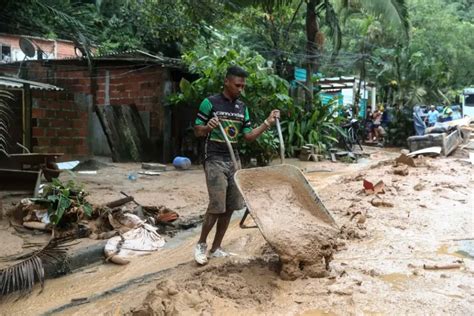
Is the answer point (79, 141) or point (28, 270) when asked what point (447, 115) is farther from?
point (28, 270)

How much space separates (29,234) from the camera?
4684mm

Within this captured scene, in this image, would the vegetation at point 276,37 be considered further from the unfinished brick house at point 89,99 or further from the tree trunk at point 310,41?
the unfinished brick house at point 89,99

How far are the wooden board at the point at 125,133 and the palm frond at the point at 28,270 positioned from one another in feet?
23.3

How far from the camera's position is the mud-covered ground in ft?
9.84

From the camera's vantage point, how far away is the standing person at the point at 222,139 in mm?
3746

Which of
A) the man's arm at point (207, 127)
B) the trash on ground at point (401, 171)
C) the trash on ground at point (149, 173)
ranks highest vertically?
the man's arm at point (207, 127)

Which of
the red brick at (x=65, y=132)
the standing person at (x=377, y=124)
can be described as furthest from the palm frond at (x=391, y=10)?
the red brick at (x=65, y=132)

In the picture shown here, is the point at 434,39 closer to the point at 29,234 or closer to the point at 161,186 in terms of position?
the point at 161,186

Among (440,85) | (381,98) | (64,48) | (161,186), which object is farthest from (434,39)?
(161,186)

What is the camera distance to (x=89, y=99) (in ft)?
33.8

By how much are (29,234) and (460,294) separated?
4.04m

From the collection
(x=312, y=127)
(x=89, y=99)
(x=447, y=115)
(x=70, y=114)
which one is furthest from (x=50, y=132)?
(x=447, y=115)

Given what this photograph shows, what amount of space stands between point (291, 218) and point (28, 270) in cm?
217

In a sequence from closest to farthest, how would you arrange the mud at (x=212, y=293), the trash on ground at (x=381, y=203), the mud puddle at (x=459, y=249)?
the mud at (x=212, y=293)
the mud puddle at (x=459, y=249)
the trash on ground at (x=381, y=203)
